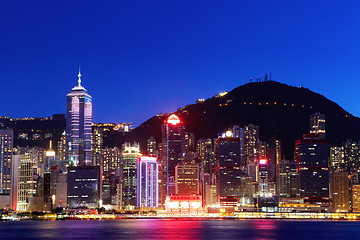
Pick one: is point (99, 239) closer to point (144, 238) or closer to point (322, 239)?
point (144, 238)

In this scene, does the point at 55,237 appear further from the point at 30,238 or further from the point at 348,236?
the point at 348,236

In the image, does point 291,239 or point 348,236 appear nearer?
point 291,239

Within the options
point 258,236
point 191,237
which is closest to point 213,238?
point 191,237

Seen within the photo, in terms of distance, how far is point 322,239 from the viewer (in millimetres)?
131125

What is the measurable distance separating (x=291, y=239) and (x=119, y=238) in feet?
116

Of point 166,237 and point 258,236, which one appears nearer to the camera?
point 166,237

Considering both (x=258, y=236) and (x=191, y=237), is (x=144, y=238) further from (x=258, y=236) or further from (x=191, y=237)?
(x=258, y=236)

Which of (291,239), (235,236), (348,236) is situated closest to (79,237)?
(235,236)

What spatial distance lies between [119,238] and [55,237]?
14.1 m

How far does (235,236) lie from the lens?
138250 mm

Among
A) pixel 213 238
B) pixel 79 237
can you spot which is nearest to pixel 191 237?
pixel 213 238

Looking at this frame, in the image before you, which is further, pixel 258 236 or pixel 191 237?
pixel 258 236

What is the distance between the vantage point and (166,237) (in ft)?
427

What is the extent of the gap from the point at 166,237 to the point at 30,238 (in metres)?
29.1
